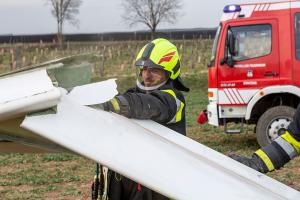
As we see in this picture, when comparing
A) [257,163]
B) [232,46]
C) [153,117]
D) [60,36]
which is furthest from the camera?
[60,36]

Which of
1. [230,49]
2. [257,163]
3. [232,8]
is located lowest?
[257,163]

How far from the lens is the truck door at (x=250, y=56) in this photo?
8531mm

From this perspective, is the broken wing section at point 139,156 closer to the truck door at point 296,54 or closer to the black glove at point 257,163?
the black glove at point 257,163

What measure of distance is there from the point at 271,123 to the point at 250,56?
1.11 metres

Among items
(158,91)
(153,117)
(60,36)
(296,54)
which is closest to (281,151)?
(158,91)

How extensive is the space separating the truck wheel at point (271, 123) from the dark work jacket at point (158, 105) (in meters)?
5.83

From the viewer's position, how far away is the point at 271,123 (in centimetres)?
842

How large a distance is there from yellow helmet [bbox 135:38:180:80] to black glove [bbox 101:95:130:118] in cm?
53

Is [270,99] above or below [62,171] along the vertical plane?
above

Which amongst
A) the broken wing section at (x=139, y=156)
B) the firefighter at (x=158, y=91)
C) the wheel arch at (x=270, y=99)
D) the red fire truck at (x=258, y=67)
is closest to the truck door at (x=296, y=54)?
the red fire truck at (x=258, y=67)

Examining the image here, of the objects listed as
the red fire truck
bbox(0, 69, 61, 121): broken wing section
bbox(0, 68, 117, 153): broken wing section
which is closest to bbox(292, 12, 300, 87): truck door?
the red fire truck

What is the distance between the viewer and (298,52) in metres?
8.42

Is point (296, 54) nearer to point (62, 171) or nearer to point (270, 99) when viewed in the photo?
point (270, 99)

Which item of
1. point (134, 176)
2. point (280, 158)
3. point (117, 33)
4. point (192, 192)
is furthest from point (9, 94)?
point (117, 33)
